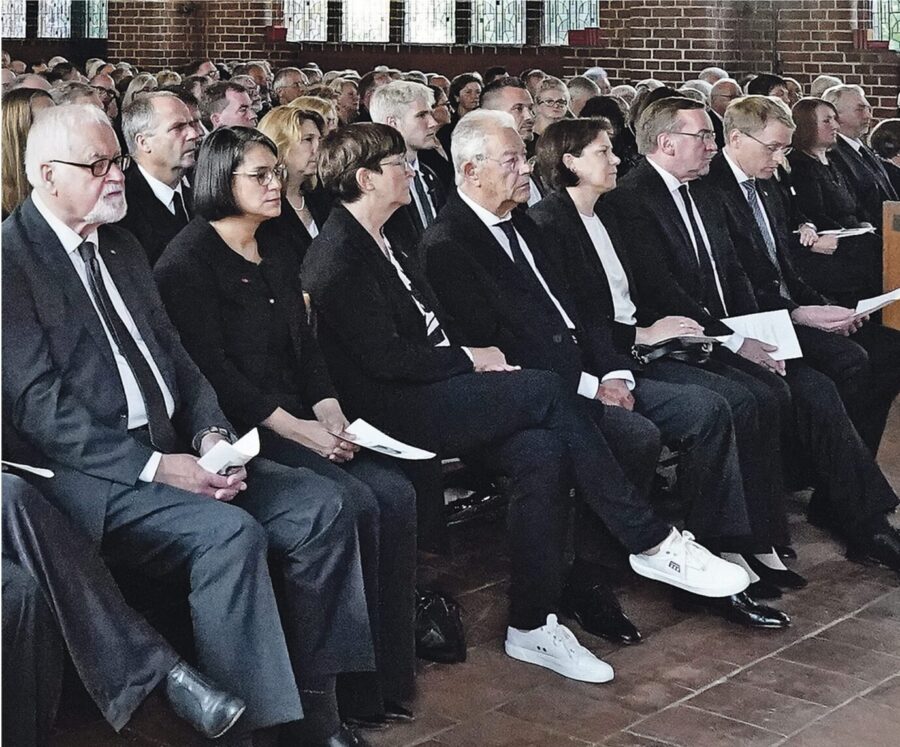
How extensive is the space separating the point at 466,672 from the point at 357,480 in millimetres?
672

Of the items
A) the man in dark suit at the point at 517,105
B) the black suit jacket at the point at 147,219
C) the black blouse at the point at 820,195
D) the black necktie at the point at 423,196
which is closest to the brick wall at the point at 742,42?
the black blouse at the point at 820,195

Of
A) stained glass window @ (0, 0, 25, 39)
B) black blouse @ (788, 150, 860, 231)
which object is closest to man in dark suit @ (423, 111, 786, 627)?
black blouse @ (788, 150, 860, 231)

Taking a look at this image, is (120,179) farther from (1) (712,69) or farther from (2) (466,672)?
(1) (712,69)

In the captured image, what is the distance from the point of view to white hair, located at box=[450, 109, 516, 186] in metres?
4.42

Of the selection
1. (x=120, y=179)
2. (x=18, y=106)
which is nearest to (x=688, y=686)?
(x=120, y=179)

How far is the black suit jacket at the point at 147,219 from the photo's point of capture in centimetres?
448

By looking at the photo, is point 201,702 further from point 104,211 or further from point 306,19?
point 306,19

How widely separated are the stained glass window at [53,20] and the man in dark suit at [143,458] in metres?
14.2

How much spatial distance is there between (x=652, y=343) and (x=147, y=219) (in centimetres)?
162

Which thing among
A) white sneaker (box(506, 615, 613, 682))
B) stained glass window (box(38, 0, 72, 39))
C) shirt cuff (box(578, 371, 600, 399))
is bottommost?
white sneaker (box(506, 615, 613, 682))

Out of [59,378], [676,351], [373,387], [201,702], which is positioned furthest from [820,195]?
[201,702]

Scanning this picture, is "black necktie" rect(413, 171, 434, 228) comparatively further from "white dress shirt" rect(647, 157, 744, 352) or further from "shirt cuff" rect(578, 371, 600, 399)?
"shirt cuff" rect(578, 371, 600, 399)

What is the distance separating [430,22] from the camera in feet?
47.0

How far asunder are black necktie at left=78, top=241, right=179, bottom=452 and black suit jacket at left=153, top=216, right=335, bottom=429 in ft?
1.01
